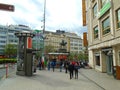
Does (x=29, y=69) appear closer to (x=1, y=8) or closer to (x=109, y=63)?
(x=109, y=63)

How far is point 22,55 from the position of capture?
2080cm

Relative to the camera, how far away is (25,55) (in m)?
20.5

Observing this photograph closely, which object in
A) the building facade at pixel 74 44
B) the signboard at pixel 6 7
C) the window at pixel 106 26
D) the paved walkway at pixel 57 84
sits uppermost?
the building facade at pixel 74 44

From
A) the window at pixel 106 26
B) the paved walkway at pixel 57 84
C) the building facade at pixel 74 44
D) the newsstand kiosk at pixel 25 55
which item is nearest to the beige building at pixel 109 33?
the window at pixel 106 26

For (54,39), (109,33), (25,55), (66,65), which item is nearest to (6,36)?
(54,39)

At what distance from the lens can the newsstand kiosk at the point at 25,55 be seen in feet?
66.4

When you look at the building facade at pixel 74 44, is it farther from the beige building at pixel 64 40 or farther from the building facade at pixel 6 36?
the building facade at pixel 6 36

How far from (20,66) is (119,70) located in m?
10.1

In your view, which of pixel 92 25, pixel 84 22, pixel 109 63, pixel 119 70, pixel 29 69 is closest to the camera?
pixel 119 70

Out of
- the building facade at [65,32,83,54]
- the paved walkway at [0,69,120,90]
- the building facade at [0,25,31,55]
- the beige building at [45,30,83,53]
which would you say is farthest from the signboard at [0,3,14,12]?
the building facade at [65,32,83,54]

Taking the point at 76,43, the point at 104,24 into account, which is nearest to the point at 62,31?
the point at 76,43

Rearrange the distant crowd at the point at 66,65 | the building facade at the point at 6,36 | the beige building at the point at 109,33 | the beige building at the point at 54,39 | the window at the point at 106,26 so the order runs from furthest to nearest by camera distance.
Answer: the beige building at the point at 54,39, the building facade at the point at 6,36, the window at the point at 106,26, the beige building at the point at 109,33, the distant crowd at the point at 66,65

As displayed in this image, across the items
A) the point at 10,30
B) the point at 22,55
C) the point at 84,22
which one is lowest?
the point at 22,55

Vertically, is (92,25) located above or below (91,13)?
below
